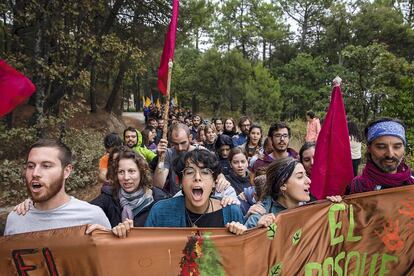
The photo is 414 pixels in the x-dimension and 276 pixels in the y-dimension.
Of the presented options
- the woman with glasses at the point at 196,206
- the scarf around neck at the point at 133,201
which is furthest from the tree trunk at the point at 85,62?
the woman with glasses at the point at 196,206

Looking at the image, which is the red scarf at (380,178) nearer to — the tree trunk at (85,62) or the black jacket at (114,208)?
the black jacket at (114,208)

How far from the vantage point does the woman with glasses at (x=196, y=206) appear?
276 cm

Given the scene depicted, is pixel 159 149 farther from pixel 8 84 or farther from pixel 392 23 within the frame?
pixel 392 23

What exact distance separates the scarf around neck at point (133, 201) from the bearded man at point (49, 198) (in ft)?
2.19

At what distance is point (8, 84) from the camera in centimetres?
312

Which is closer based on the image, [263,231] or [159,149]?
[263,231]

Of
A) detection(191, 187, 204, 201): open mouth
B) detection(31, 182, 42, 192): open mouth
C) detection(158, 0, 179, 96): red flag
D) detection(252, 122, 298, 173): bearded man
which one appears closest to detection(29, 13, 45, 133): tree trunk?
detection(158, 0, 179, 96): red flag

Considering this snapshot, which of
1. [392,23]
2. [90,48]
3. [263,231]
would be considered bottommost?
[263,231]

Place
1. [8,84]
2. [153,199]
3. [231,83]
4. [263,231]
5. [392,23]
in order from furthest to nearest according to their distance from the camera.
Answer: [231,83] → [392,23] → [153,199] → [8,84] → [263,231]

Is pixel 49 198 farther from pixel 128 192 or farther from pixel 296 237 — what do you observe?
pixel 296 237

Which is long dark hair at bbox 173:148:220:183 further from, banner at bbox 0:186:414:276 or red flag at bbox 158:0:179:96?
red flag at bbox 158:0:179:96

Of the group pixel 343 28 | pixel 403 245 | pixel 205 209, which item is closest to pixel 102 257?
pixel 205 209

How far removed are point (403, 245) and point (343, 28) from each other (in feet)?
100

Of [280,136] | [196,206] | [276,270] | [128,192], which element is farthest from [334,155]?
[128,192]
